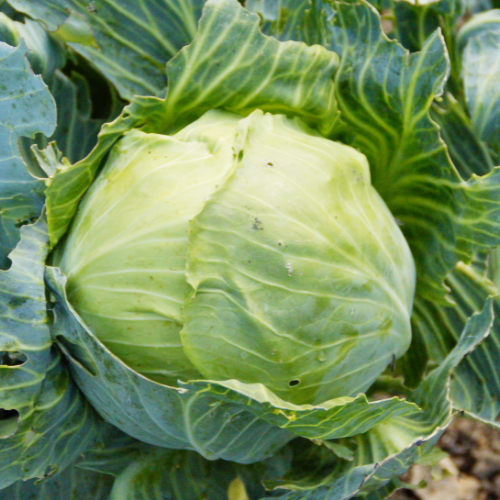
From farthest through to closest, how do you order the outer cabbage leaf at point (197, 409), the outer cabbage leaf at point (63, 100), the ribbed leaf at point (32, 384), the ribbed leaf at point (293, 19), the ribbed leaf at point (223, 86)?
the ribbed leaf at point (293, 19)
the outer cabbage leaf at point (63, 100)
the ribbed leaf at point (223, 86)
the ribbed leaf at point (32, 384)
the outer cabbage leaf at point (197, 409)

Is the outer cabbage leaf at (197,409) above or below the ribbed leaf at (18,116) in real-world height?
below

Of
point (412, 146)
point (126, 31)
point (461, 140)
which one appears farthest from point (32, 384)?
point (461, 140)

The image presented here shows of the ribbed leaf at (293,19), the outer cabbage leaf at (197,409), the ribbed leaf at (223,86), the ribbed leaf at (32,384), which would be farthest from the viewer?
the ribbed leaf at (293,19)

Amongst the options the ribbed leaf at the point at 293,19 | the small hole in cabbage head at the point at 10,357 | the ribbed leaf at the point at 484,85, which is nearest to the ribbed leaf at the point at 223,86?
the ribbed leaf at the point at 293,19

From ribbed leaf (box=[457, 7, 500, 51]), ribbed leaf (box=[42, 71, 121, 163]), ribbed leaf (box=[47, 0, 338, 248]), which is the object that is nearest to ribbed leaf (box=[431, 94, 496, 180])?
ribbed leaf (box=[457, 7, 500, 51])

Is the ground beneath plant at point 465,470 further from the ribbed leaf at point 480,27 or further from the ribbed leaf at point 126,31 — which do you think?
the ribbed leaf at point 126,31

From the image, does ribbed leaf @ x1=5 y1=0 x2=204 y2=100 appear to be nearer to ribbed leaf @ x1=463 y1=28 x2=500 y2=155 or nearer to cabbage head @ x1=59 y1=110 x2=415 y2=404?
cabbage head @ x1=59 y1=110 x2=415 y2=404

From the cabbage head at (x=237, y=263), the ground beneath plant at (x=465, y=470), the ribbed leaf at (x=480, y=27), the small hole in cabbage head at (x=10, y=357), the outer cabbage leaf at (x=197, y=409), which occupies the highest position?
the ribbed leaf at (x=480, y=27)
